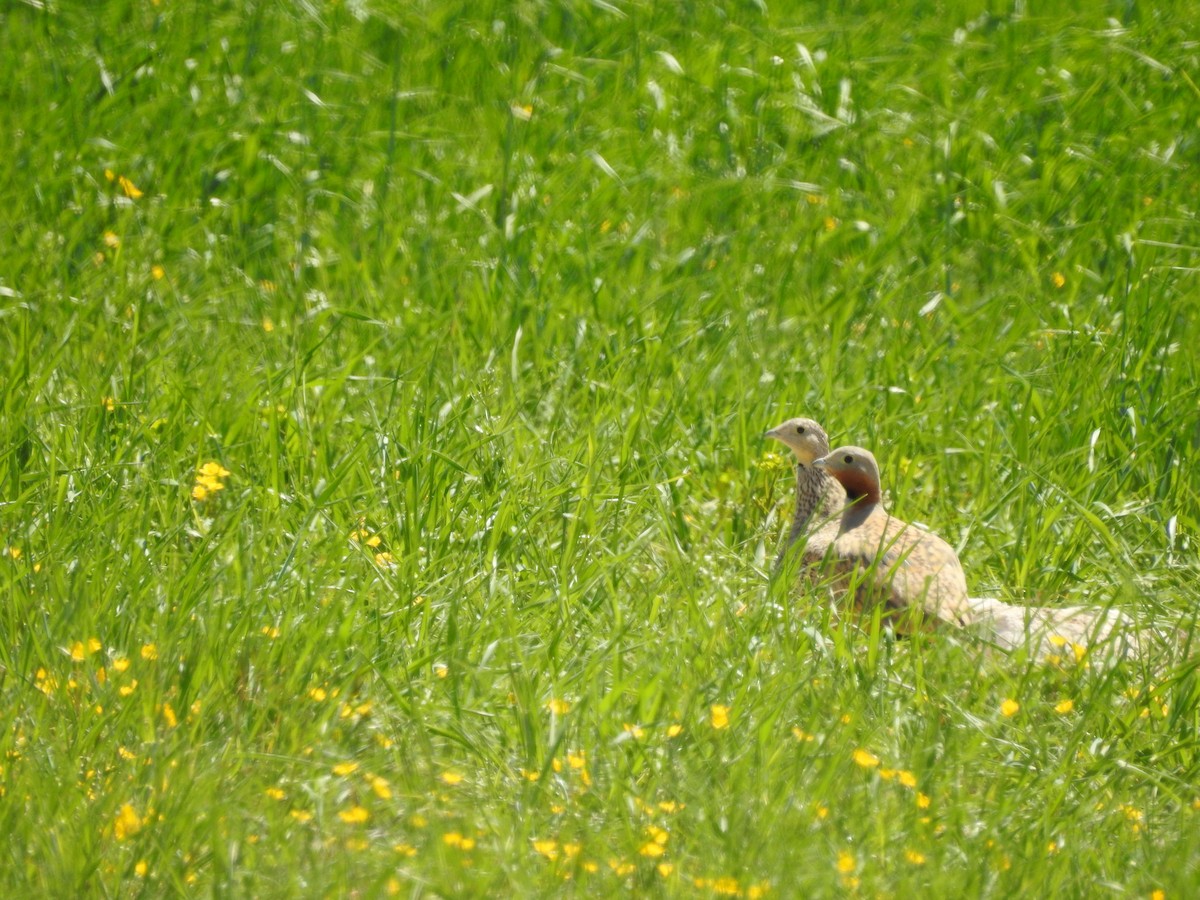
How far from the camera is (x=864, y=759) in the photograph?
3271 mm

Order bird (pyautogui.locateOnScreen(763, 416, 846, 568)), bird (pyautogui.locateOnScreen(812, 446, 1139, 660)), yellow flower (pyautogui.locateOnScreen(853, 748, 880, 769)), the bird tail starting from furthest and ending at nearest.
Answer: bird (pyautogui.locateOnScreen(763, 416, 846, 568)), bird (pyautogui.locateOnScreen(812, 446, 1139, 660)), the bird tail, yellow flower (pyautogui.locateOnScreen(853, 748, 880, 769))

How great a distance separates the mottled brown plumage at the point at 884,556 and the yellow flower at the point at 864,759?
77 cm

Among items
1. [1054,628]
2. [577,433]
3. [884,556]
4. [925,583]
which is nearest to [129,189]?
[577,433]

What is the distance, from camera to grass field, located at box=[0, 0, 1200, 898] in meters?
3.21

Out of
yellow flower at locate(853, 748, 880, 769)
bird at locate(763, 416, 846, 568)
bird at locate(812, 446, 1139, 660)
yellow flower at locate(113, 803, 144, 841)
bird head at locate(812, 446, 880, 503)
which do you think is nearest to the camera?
yellow flower at locate(113, 803, 144, 841)

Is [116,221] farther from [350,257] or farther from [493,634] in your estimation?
[493,634]

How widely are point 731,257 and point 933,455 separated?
4.71 ft

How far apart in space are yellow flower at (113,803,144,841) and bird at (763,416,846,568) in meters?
2.14

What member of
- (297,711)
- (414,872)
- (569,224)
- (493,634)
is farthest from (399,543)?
(569,224)

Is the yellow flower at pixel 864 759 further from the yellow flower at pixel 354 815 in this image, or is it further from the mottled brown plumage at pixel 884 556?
the yellow flower at pixel 354 815

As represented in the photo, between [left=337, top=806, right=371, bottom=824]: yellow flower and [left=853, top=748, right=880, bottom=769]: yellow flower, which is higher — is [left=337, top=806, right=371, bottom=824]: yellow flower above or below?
below

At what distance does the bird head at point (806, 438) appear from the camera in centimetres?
471

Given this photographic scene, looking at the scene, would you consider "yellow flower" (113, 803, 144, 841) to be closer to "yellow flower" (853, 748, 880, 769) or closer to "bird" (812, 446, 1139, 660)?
"yellow flower" (853, 748, 880, 769)

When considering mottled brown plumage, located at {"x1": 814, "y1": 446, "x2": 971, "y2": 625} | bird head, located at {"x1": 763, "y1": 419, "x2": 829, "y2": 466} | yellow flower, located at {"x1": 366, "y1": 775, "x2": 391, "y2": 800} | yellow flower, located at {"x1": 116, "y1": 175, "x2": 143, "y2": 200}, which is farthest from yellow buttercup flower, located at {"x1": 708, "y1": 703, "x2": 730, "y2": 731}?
yellow flower, located at {"x1": 116, "y1": 175, "x2": 143, "y2": 200}
